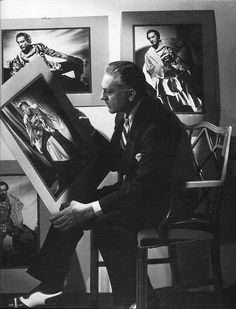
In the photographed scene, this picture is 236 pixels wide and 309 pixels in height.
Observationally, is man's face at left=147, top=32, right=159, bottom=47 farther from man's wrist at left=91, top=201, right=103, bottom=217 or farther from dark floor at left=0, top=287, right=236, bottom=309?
dark floor at left=0, top=287, right=236, bottom=309

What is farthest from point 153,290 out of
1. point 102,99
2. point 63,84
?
point 63,84

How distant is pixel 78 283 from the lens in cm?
191

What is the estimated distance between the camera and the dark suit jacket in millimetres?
1822

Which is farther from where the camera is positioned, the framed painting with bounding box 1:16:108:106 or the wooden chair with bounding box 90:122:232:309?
the framed painting with bounding box 1:16:108:106

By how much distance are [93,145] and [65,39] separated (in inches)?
18.4

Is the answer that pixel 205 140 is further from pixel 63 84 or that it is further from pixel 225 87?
pixel 63 84

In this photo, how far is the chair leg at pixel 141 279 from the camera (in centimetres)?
178

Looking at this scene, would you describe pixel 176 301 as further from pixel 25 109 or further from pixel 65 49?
Result: pixel 65 49

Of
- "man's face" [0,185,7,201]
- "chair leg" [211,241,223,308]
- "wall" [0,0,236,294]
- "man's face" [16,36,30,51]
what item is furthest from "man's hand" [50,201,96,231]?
"man's face" [16,36,30,51]

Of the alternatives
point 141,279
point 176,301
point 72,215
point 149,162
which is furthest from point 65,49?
point 176,301

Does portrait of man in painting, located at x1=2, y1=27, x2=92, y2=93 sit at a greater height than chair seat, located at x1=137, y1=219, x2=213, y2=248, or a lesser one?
greater

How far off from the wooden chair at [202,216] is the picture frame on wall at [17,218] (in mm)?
475

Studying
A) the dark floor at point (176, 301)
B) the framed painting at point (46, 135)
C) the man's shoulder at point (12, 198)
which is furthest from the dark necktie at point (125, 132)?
the dark floor at point (176, 301)

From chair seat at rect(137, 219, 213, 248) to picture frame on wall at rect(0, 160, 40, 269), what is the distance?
0.48 m
